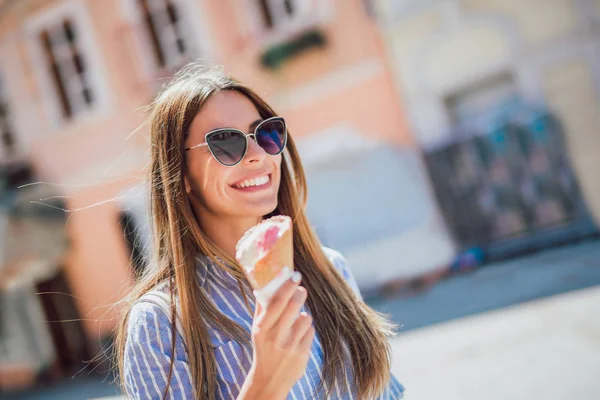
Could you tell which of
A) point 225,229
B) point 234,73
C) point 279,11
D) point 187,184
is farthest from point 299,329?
point 279,11

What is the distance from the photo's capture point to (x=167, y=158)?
178 centimetres

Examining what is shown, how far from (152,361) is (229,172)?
0.58 metres

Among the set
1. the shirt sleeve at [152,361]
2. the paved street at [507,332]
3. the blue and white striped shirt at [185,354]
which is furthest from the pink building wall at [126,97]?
the shirt sleeve at [152,361]

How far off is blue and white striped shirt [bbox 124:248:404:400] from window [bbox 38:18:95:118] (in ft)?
33.4

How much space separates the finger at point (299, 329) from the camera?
1.27 m

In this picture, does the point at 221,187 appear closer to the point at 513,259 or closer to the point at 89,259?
the point at 513,259

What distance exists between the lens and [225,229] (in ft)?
5.99

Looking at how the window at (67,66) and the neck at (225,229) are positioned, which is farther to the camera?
the window at (67,66)

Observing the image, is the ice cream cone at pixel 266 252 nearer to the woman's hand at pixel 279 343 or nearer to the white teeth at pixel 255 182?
the woman's hand at pixel 279 343

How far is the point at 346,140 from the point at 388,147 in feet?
2.30

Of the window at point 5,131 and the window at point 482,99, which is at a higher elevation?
the window at point 5,131

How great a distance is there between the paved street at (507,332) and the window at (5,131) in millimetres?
5370

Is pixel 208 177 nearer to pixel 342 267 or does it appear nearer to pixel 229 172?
pixel 229 172

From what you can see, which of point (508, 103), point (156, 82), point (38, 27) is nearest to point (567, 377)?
point (508, 103)
